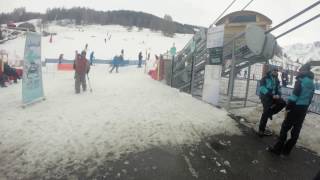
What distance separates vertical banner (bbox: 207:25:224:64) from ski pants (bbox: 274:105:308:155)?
15.7 ft

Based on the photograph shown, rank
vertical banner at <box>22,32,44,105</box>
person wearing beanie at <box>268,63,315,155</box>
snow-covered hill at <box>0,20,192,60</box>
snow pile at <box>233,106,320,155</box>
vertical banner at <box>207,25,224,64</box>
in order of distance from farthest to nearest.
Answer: snow-covered hill at <box>0,20,192,60</box> < vertical banner at <box>207,25,224,64</box> < vertical banner at <box>22,32,44,105</box> < snow pile at <box>233,106,320,155</box> < person wearing beanie at <box>268,63,315,155</box>

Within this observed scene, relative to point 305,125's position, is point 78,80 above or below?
above

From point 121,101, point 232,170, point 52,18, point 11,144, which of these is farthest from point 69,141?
point 52,18

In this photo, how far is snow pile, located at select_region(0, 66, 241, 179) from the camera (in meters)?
5.20

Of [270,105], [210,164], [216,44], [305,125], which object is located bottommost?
[210,164]

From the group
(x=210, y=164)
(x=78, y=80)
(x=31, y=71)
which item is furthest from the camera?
(x=78, y=80)

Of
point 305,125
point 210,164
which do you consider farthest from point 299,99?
point 305,125

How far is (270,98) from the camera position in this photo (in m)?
7.15

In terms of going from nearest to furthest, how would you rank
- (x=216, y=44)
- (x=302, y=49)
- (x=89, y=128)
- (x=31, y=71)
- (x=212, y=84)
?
(x=89, y=128) → (x=31, y=71) → (x=216, y=44) → (x=212, y=84) → (x=302, y=49)

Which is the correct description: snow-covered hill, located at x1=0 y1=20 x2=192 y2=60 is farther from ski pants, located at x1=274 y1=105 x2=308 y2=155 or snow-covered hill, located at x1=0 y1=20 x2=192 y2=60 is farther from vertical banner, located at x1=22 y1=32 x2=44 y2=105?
ski pants, located at x1=274 y1=105 x2=308 y2=155

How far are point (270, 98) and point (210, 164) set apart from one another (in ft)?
8.79

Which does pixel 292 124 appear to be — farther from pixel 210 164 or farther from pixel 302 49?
pixel 302 49

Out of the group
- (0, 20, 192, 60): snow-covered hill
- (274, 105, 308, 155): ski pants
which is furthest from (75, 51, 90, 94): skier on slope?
(0, 20, 192, 60): snow-covered hill

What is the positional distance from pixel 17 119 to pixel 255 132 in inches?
243
